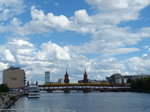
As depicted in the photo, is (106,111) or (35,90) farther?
(35,90)

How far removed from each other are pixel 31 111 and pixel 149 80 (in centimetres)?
15374

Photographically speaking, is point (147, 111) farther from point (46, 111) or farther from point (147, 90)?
point (147, 90)

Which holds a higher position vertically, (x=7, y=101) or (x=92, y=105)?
(x=7, y=101)

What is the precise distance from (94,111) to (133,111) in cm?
921

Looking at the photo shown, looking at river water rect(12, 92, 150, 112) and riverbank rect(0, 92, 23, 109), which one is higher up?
riverbank rect(0, 92, 23, 109)

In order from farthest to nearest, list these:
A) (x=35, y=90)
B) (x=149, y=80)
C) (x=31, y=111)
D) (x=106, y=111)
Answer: (x=149, y=80), (x=35, y=90), (x=106, y=111), (x=31, y=111)

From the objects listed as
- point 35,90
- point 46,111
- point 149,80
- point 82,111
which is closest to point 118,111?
point 82,111

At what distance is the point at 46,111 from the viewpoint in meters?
36.3

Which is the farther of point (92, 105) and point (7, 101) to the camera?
point (92, 105)

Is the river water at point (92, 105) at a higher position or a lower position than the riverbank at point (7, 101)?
lower

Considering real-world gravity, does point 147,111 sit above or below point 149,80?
below

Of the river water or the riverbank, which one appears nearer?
the riverbank

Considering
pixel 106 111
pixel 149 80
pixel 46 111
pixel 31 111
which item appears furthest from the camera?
pixel 149 80

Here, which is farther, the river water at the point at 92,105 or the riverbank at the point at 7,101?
the river water at the point at 92,105
